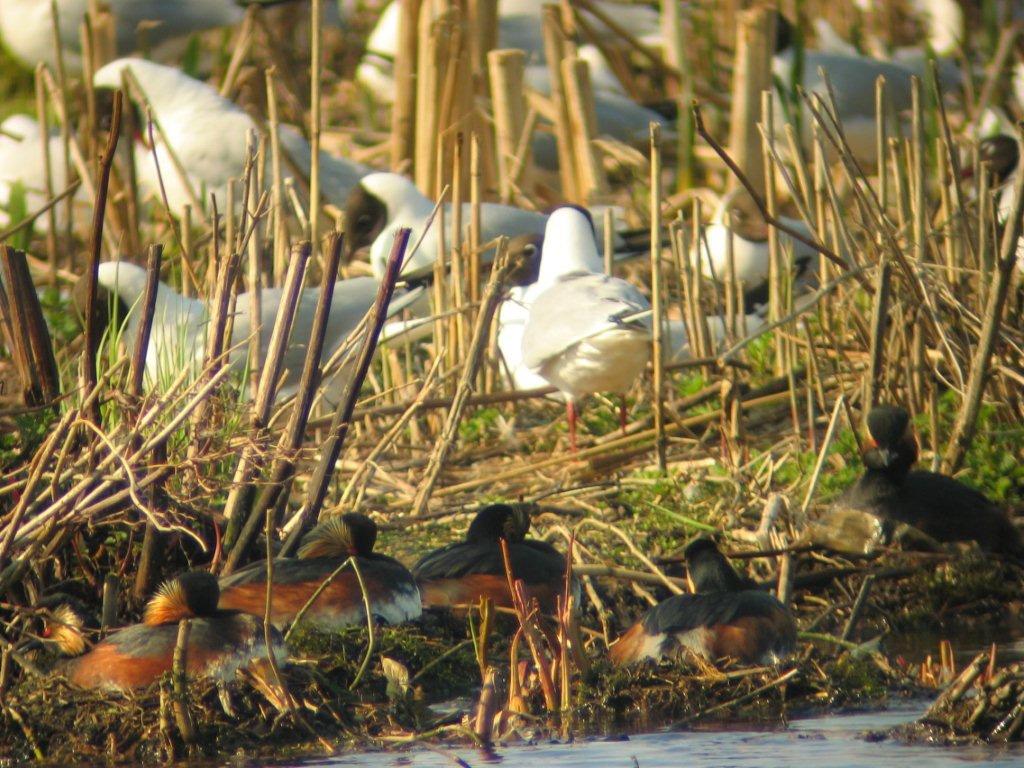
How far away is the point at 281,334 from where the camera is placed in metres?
4.89

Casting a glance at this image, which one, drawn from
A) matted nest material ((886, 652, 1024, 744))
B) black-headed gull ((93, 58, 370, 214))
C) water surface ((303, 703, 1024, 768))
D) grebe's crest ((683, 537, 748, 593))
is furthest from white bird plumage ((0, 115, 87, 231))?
matted nest material ((886, 652, 1024, 744))

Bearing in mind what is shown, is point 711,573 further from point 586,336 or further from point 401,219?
point 401,219

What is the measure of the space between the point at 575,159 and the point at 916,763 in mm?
7844

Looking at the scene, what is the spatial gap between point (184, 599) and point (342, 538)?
83 cm

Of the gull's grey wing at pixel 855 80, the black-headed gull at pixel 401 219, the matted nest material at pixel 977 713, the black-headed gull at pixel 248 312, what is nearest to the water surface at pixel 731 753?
the matted nest material at pixel 977 713

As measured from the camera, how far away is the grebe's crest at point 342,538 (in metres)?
5.05

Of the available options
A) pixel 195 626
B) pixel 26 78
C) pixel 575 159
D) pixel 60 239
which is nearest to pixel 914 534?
pixel 195 626

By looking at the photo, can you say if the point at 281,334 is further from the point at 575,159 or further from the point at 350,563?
the point at 575,159

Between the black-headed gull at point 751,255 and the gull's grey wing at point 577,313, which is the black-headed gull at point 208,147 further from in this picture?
the gull's grey wing at point 577,313

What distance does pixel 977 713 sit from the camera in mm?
4012

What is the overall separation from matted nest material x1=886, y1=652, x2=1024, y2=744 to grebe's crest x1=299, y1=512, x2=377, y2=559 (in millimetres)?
1715

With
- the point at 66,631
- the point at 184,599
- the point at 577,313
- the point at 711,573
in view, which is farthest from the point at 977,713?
the point at 577,313

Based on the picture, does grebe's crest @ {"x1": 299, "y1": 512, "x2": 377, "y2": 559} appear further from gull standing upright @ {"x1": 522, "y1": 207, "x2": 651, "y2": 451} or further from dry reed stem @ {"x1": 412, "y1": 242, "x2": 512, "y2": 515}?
gull standing upright @ {"x1": 522, "y1": 207, "x2": 651, "y2": 451}

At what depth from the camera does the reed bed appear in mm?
4336
